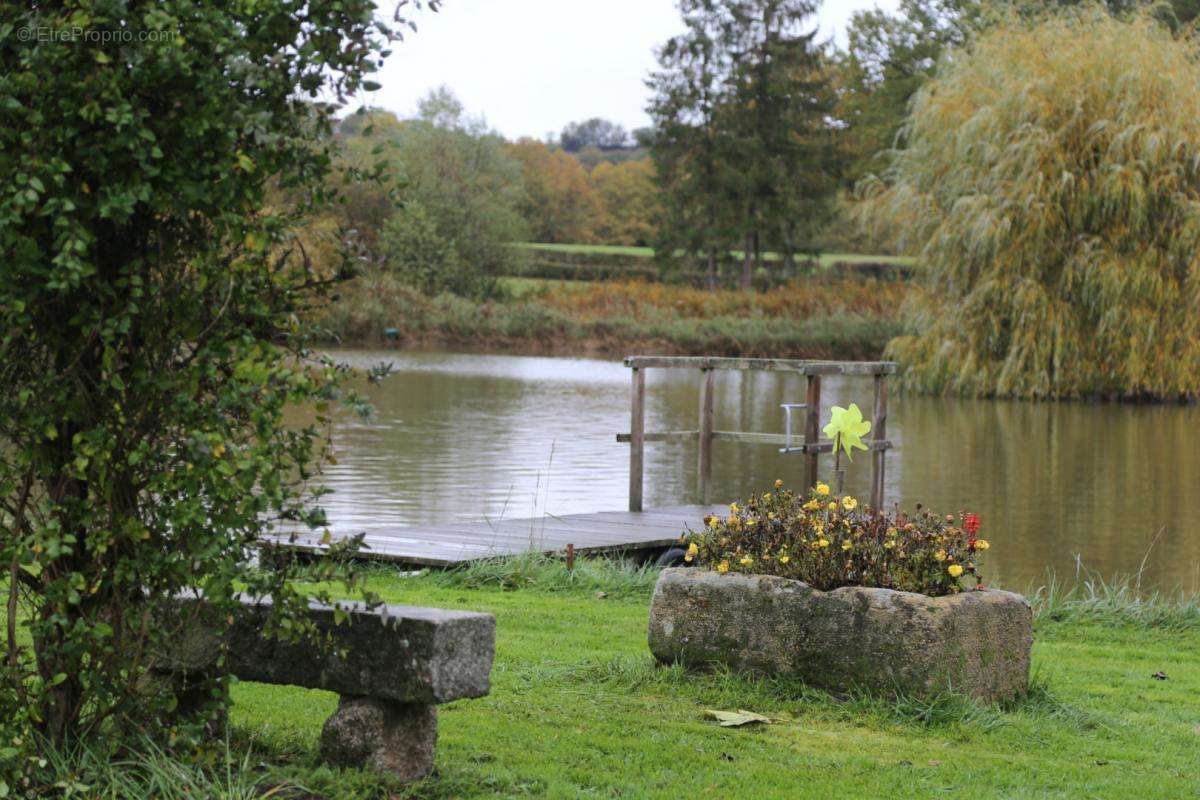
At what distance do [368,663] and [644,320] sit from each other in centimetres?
3983

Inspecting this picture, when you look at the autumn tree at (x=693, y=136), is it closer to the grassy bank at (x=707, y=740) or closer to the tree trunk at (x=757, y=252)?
the tree trunk at (x=757, y=252)

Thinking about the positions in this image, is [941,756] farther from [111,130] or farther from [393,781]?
[111,130]

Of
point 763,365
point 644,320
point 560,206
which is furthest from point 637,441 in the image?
point 560,206

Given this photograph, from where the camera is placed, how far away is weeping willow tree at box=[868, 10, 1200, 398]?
26812 millimetres

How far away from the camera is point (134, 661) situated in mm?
4582

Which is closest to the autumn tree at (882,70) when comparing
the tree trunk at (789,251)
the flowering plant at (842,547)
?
the tree trunk at (789,251)

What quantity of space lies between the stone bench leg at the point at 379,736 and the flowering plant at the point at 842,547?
2167mm

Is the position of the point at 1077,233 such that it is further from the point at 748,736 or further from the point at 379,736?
the point at 379,736

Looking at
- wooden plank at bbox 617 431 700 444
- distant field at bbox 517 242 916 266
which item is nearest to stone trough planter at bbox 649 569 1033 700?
wooden plank at bbox 617 431 700 444

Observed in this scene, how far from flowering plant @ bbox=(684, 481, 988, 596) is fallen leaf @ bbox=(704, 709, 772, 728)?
0.73 m

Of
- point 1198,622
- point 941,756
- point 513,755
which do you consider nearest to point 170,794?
point 513,755

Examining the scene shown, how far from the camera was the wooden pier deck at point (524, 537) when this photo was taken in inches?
429

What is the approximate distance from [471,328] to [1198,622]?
122ft

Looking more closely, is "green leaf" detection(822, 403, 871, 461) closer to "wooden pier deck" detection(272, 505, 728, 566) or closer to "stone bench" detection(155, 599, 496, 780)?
"wooden pier deck" detection(272, 505, 728, 566)
